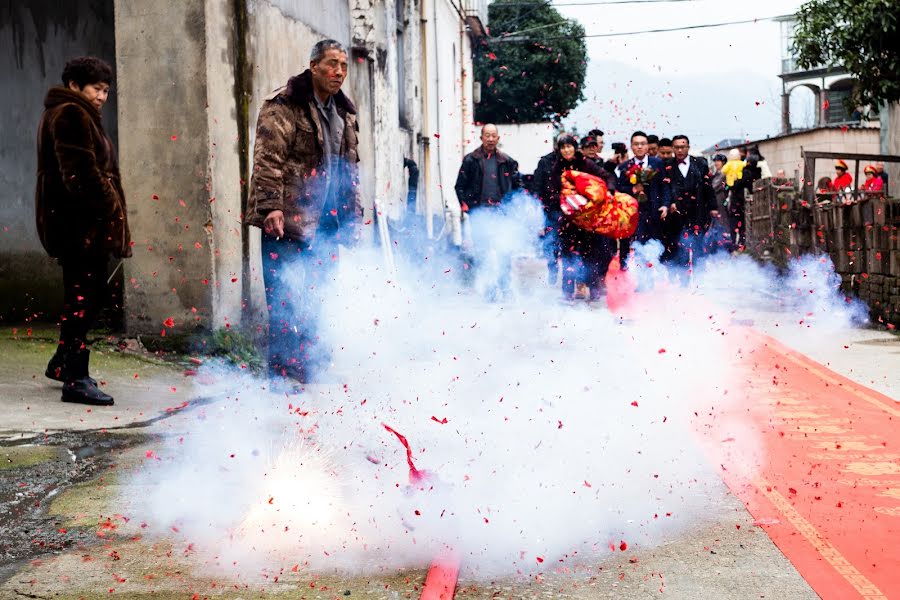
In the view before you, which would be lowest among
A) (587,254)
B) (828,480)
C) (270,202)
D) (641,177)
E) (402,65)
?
(828,480)

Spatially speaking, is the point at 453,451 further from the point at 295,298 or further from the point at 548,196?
the point at 548,196

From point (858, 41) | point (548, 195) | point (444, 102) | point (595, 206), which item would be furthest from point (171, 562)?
point (444, 102)

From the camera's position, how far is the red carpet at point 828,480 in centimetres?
387

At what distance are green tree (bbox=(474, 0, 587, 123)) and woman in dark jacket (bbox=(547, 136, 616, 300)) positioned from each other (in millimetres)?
33791

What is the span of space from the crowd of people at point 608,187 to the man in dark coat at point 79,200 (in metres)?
6.00

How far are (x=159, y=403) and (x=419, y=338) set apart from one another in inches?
113

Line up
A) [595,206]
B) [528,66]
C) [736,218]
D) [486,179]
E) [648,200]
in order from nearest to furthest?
1. [595,206]
2. [648,200]
3. [486,179]
4. [736,218]
5. [528,66]

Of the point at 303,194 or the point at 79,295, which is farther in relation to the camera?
the point at 303,194

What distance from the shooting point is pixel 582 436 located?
17.2 ft

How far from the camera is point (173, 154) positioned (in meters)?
8.07

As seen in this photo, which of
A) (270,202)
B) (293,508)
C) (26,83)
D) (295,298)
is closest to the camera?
(293,508)

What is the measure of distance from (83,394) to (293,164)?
1.72 metres

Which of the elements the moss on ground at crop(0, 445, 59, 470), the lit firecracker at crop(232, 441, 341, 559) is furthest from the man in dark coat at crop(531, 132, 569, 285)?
the lit firecracker at crop(232, 441, 341, 559)

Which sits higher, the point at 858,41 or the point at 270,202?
the point at 858,41
